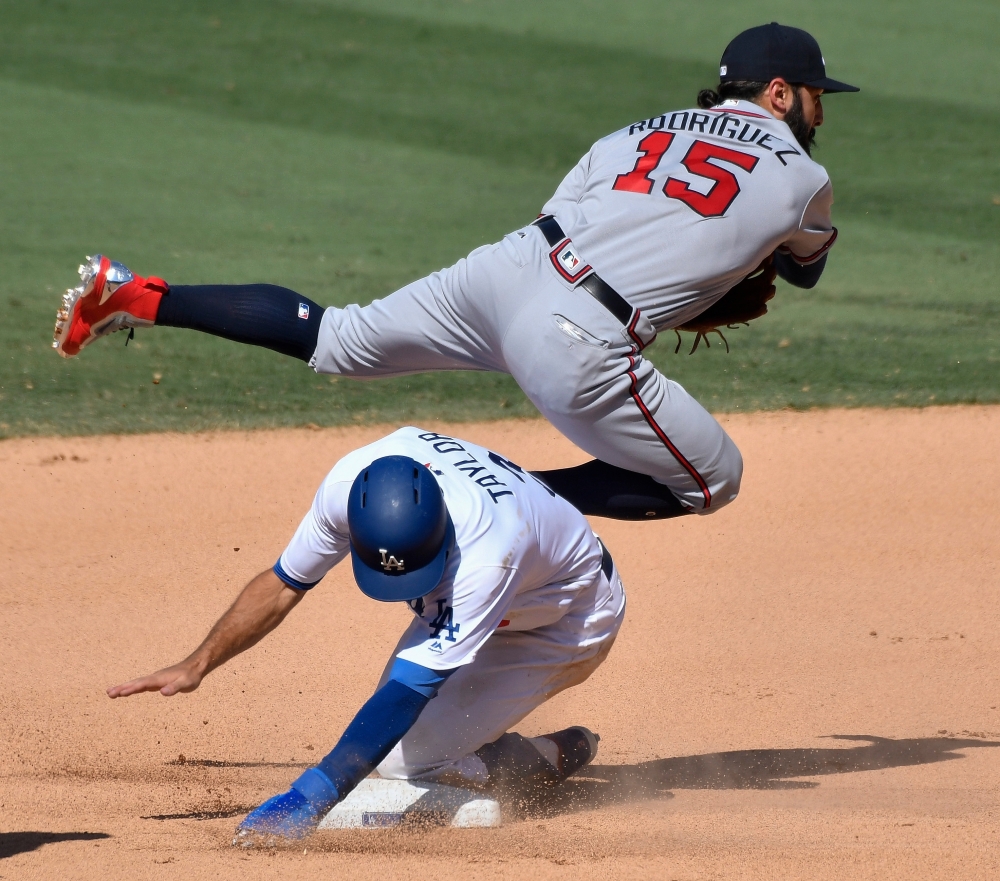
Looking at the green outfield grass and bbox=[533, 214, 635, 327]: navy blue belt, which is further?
the green outfield grass

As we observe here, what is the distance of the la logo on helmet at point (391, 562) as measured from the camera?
334cm

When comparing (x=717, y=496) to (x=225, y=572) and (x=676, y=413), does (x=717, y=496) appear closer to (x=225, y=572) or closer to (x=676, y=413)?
(x=676, y=413)

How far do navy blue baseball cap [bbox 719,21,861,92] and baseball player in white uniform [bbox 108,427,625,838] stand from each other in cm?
147

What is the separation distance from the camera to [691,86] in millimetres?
14117

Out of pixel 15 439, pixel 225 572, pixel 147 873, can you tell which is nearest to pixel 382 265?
pixel 15 439

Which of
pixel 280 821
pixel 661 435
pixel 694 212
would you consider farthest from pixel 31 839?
pixel 694 212

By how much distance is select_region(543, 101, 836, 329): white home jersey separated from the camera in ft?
12.7

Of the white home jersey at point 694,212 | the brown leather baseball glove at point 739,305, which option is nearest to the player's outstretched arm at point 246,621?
the white home jersey at point 694,212

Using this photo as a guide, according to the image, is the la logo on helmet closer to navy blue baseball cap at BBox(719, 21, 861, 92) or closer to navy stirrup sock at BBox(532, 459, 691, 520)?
navy stirrup sock at BBox(532, 459, 691, 520)

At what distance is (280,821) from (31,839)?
652 millimetres

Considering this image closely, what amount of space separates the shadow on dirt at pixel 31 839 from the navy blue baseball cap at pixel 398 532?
92 cm

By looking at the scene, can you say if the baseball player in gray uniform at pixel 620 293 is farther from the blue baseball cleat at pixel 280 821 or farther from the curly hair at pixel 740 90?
the blue baseball cleat at pixel 280 821

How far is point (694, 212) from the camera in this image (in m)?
3.88

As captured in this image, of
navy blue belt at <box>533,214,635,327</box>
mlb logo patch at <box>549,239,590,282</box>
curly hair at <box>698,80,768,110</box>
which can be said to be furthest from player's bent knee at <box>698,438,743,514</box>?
curly hair at <box>698,80,768,110</box>
